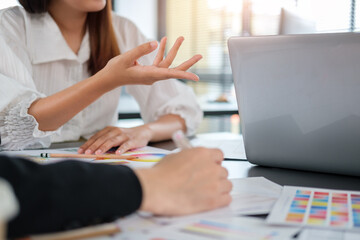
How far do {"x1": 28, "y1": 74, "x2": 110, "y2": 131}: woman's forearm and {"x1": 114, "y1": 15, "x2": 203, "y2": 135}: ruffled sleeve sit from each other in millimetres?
412

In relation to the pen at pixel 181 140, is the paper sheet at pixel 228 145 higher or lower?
lower

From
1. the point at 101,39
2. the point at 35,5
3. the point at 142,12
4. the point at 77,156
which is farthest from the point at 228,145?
the point at 142,12

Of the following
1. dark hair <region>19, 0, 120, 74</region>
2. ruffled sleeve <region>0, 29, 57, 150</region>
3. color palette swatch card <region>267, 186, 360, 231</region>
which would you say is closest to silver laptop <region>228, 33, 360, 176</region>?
color palette swatch card <region>267, 186, 360, 231</region>

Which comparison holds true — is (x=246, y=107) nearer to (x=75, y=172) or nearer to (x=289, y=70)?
(x=289, y=70)

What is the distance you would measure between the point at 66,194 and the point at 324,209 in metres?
0.33

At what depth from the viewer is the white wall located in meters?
3.66

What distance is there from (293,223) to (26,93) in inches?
31.1

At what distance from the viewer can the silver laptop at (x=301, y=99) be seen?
656 millimetres

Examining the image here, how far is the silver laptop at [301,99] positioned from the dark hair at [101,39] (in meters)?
0.73

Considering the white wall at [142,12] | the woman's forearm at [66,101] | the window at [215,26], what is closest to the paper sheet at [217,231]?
the woman's forearm at [66,101]

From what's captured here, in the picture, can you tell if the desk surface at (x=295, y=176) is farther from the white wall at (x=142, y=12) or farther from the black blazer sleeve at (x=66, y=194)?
the white wall at (x=142, y=12)

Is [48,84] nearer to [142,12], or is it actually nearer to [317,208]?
[317,208]

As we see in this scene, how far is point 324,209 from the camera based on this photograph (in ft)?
1.68

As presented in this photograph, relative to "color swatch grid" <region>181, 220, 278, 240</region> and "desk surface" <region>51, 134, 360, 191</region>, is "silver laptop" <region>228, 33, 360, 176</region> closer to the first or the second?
"desk surface" <region>51, 134, 360, 191</region>
